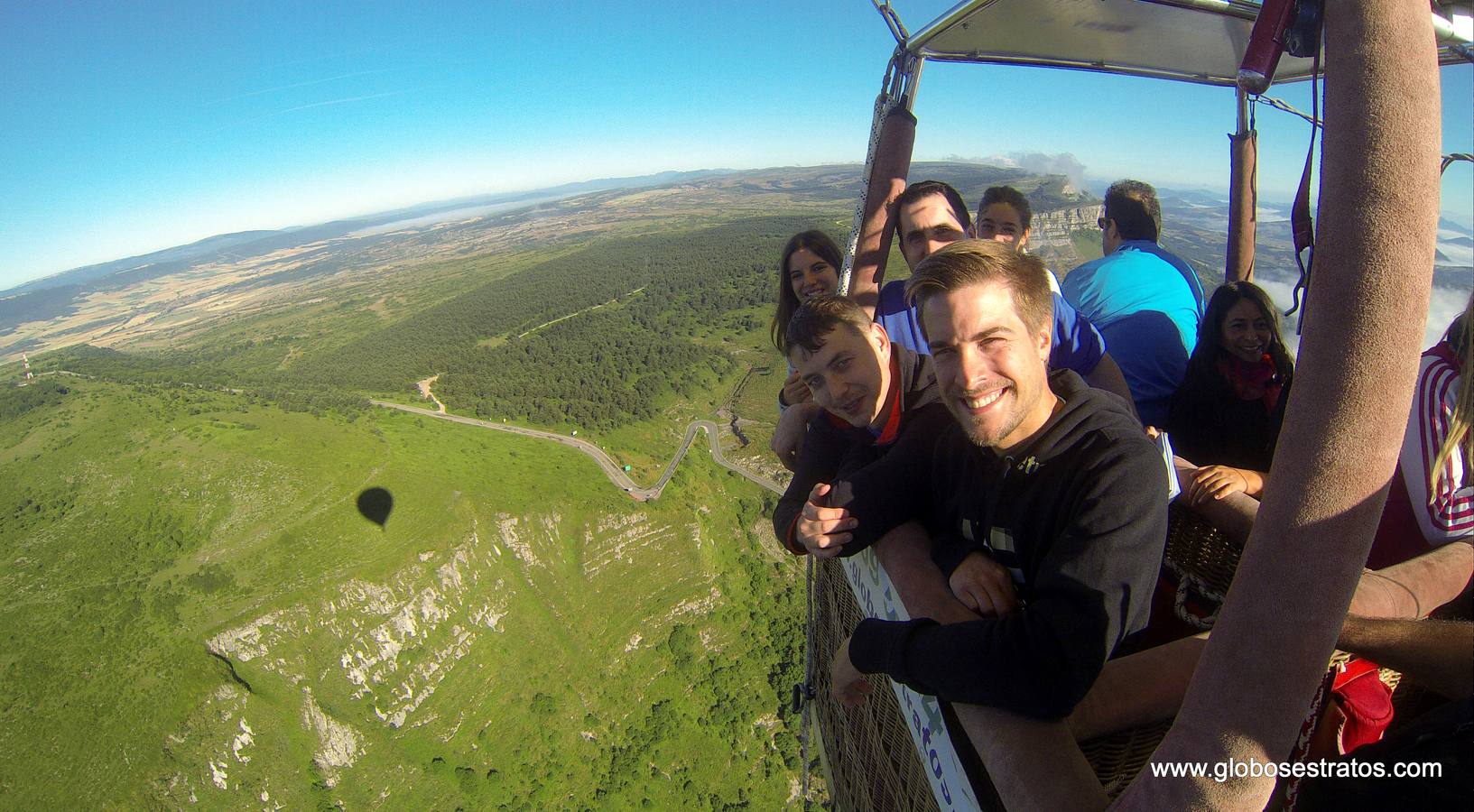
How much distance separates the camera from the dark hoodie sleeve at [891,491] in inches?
79.5

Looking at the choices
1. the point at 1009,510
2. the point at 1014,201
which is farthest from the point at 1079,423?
the point at 1014,201

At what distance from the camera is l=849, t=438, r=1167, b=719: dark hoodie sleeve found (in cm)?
133

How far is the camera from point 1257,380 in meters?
3.26

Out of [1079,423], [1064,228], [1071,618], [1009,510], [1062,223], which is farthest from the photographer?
[1062,223]

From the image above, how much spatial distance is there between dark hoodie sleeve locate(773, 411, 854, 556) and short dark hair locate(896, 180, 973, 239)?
4.97 ft

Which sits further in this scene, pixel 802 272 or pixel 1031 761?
pixel 802 272

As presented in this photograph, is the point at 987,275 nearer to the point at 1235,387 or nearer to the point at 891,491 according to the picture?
the point at 891,491

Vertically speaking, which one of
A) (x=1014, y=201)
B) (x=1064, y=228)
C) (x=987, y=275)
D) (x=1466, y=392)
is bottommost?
(x=1466, y=392)

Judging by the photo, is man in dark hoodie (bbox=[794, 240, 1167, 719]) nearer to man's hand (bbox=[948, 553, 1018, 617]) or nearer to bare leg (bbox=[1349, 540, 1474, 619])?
man's hand (bbox=[948, 553, 1018, 617])

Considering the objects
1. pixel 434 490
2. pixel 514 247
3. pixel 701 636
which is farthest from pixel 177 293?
pixel 701 636

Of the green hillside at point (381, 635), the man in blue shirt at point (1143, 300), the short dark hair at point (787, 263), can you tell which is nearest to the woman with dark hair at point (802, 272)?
the short dark hair at point (787, 263)

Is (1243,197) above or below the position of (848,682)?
above

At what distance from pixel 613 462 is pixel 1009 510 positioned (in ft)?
149

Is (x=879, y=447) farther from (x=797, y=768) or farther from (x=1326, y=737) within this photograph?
(x=797, y=768)
